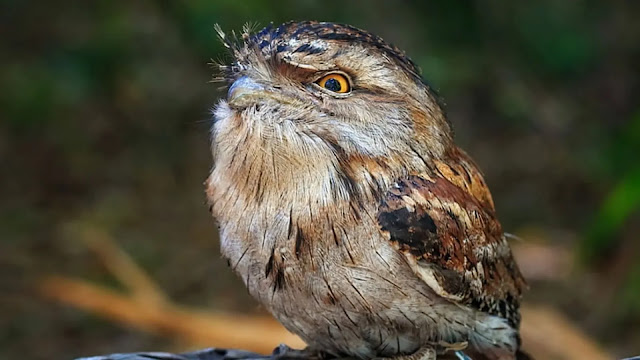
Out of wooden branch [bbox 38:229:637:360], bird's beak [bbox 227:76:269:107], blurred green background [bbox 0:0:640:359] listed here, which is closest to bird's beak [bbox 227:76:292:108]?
bird's beak [bbox 227:76:269:107]

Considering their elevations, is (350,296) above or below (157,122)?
below

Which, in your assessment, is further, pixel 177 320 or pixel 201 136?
pixel 201 136

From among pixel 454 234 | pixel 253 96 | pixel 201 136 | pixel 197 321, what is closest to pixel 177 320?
pixel 197 321

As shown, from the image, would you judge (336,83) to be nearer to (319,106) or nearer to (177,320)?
(319,106)

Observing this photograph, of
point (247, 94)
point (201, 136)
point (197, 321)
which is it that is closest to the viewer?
point (247, 94)

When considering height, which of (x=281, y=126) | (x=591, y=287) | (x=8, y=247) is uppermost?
(x=8, y=247)

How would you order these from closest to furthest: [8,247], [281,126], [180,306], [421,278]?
[281,126] < [421,278] < [180,306] < [8,247]

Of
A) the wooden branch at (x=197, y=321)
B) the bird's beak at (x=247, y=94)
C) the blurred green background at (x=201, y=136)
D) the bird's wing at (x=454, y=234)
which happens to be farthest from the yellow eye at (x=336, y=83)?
the wooden branch at (x=197, y=321)

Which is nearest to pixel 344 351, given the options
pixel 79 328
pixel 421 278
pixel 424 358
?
pixel 424 358

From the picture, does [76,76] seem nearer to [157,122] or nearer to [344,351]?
[157,122]
